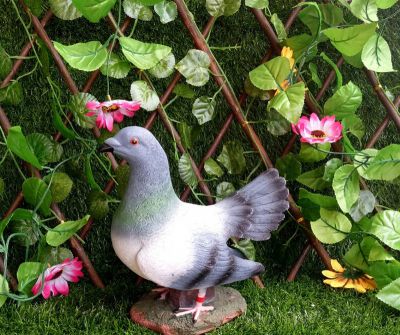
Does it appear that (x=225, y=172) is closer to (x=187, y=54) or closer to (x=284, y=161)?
(x=284, y=161)

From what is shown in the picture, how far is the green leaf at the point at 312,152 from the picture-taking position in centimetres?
104

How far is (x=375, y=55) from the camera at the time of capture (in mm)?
995

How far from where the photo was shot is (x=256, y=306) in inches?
39.8

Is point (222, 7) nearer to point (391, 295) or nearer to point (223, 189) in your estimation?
point (223, 189)

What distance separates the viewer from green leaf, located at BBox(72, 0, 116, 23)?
85 centimetres

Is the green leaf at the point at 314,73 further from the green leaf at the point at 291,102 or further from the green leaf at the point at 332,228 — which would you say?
the green leaf at the point at 332,228

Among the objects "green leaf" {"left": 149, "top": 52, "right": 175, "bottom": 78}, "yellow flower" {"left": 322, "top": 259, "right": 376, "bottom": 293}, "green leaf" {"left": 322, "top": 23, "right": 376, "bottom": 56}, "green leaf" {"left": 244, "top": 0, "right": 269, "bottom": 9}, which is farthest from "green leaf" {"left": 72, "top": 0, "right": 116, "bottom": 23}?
"yellow flower" {"left": 322, "top": 259, "right": 376, "bottom": 293}

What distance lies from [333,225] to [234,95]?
28 centimetres

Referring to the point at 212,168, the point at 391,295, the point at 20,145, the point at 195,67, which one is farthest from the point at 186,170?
the point at 391,295

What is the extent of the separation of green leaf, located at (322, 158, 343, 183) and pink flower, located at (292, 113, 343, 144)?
0.22 feet

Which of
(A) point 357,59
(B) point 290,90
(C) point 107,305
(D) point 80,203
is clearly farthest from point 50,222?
(A) point 357,59

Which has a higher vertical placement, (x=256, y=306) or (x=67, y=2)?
(x=67, y=2)

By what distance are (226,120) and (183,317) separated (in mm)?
346

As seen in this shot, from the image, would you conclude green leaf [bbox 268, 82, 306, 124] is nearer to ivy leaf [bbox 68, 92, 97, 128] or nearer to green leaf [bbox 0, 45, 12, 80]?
ivy leaf [bbox 68, 92, 97, 128]
